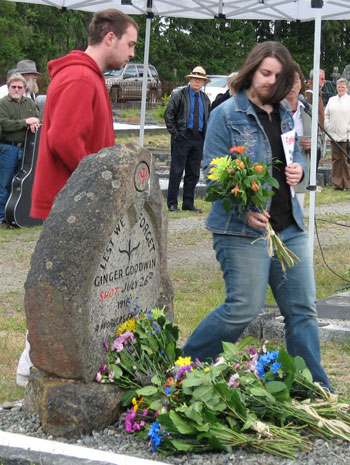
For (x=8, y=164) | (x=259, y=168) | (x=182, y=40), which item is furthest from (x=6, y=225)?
(x=182, y=40)

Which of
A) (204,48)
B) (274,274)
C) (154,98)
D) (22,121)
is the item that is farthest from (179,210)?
(204,48)

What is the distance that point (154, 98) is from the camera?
1415 inches

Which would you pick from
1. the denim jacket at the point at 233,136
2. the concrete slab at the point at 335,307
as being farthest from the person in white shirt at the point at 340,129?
the denim jacket at the point at 233,136

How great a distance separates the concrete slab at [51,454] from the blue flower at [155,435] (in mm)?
168

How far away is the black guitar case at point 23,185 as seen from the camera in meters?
10.5

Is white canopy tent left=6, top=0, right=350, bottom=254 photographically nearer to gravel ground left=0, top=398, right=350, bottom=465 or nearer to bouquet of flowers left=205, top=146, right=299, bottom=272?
bouquet of flowers left=205, top=146, right=299, bottom=272

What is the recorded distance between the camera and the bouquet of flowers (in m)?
4.16

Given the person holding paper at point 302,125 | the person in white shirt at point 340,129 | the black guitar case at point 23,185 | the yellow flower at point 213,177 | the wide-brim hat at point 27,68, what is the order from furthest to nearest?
1. the person in white shirt at point 340,129
2. the wide-brim hat at point 27,68
3. the black guitar case at point 23,185
4. the person holding paper at point 302,125
5. the yellow flower at point 213,177

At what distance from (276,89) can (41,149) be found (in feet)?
4.00

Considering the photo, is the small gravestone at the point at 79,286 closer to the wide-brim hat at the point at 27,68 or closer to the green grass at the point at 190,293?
the green grass at the point at 190,293

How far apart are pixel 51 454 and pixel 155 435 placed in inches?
17.9

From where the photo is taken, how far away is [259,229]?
4.32 meters

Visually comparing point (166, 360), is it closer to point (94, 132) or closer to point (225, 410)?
point (225, 410)

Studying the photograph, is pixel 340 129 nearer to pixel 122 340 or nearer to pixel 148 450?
pixel 122 340
